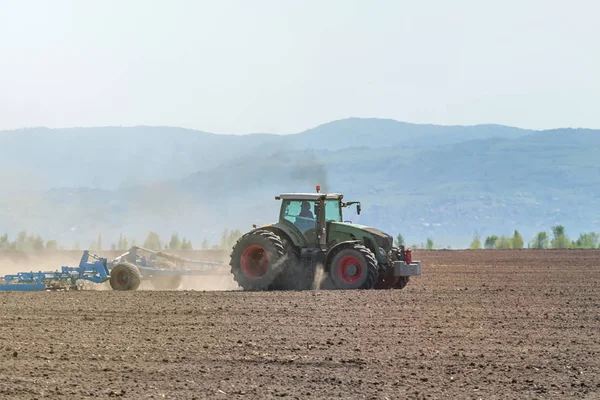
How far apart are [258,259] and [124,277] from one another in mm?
3014

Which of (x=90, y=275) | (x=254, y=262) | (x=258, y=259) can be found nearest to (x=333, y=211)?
(x=258, y=259)

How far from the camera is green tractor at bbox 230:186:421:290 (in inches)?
899

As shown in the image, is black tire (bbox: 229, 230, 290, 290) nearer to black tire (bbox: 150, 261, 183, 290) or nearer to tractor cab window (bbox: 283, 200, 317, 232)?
tractor cab window (bbox: 283, 200, 317, 232)

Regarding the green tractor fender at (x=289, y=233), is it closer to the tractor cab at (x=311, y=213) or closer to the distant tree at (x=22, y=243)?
the tractor cab at (x=311, y=213)

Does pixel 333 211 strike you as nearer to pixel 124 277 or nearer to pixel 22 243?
pixel 124 277

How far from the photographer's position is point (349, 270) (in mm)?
22844

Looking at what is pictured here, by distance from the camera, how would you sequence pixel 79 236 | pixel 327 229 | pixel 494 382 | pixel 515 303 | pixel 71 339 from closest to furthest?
pixel 494 382, pixel 71 339, pixel 515 303, pixel 327 229, pixel 79 236

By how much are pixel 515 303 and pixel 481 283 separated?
21.1ft

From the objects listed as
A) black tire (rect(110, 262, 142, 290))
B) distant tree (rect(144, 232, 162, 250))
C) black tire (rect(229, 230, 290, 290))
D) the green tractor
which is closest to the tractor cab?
the green tractor

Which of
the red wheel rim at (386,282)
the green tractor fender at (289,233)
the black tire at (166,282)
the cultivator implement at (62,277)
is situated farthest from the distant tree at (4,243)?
the red wheel rim at (386,282)

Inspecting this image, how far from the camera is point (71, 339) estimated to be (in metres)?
15.2

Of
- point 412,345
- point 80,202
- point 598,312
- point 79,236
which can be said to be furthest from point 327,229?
point 80,202

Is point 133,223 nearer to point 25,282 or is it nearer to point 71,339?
point 25,282

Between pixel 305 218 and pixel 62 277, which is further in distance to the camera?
pixel 62 277
